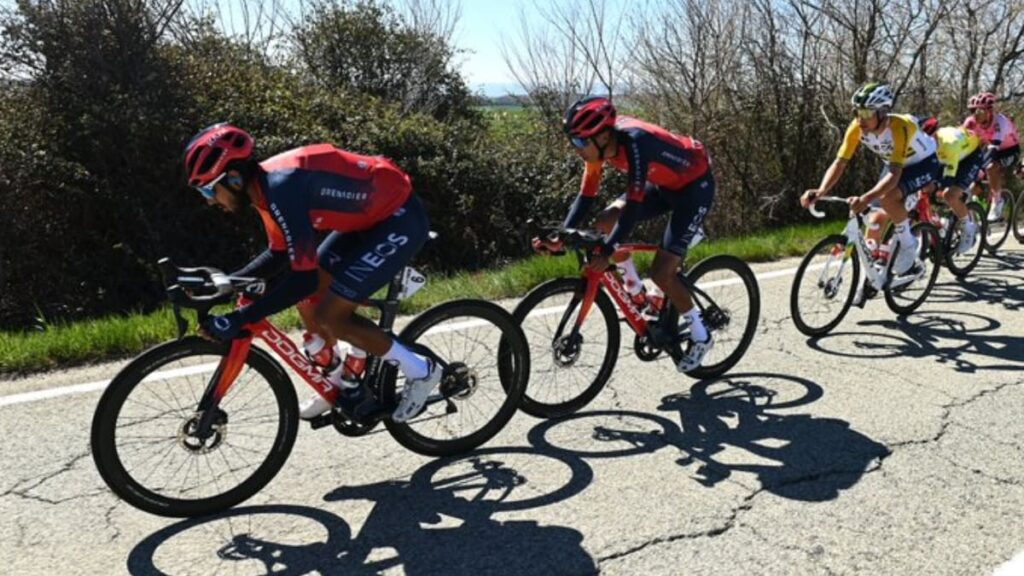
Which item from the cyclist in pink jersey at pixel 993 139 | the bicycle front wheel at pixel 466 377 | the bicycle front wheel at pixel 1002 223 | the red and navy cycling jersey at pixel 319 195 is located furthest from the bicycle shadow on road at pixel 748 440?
the cyclist in pink jersey at pixel 993 139

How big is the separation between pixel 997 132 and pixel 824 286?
5543mm

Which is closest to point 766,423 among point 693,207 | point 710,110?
point 693,207

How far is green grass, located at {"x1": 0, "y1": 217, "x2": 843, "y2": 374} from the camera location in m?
5.63

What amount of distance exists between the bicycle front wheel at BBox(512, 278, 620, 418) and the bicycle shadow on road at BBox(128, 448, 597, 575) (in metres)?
0.84

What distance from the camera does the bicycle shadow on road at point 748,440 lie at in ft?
13.5

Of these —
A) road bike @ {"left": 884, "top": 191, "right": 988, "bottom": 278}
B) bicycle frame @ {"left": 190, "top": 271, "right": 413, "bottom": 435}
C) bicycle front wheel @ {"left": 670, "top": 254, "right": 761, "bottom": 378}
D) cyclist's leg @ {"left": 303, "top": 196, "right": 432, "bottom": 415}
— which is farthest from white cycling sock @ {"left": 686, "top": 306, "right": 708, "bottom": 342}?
road bike @ {"left": 884, "top": 191, "right": 988, "bottom": 278}

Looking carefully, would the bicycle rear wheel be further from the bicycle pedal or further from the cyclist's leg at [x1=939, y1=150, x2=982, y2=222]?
the bicycle pedal

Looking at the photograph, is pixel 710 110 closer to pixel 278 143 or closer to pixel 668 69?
pixel 668 69

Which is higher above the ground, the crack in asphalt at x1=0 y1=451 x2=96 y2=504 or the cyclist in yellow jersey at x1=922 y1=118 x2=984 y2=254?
the cyclist in yellow jersey at x1=922 y1=118 x2=984 y2=254

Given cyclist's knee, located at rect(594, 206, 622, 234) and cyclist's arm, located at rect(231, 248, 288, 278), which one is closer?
cyclist's arm, located at rect(231, 248, 288, 278)

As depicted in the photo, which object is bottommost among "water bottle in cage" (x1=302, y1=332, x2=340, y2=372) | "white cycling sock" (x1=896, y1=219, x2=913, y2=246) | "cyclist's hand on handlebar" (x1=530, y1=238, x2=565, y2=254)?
"white cycling sock" (x1=896, y1=219, x2=913, y2=246)

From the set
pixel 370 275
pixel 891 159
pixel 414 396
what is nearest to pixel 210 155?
pixel 370 275

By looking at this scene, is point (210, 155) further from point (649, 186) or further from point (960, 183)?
point (960, 183)

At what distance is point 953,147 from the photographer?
29.1 feet
